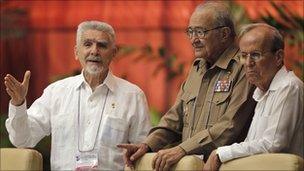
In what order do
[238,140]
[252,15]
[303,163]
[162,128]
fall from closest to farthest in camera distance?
1. [303,163]
2. [238,140]
3. [162,128]
4. [252,15]

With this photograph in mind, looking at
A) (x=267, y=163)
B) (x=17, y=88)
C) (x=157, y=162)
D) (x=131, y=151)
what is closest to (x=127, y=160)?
(x=131, y=151)

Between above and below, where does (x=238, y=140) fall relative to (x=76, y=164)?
above

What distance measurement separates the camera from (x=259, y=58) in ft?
13.1

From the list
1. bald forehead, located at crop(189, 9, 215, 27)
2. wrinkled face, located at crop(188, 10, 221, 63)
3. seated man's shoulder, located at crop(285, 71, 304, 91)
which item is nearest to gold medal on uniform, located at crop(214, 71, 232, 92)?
wrinkled face, located at crop(188, 10, 221, 63)

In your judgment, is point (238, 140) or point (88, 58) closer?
point (238, 140)

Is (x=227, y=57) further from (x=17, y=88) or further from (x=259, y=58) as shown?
(x=17, y=88)

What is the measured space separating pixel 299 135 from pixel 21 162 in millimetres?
1478

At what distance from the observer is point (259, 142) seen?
12.8 ft

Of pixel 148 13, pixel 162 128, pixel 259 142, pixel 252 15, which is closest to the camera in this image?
pixel 259 142

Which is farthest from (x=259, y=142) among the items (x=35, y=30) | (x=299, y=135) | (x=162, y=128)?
(x=35, y=30)

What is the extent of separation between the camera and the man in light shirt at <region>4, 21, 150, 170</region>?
15.6 ft

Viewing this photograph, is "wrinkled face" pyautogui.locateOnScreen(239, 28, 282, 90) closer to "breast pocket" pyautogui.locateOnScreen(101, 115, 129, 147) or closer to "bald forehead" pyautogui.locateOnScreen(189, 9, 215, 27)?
"bald forehead" pyautogui.locateOnScreen(189, 9, 215, 27)

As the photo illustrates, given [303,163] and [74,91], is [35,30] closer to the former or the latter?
[74,91]

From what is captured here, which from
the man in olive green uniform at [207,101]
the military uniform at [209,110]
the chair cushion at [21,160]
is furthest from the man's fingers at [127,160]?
the chair cushion at [21,160]
